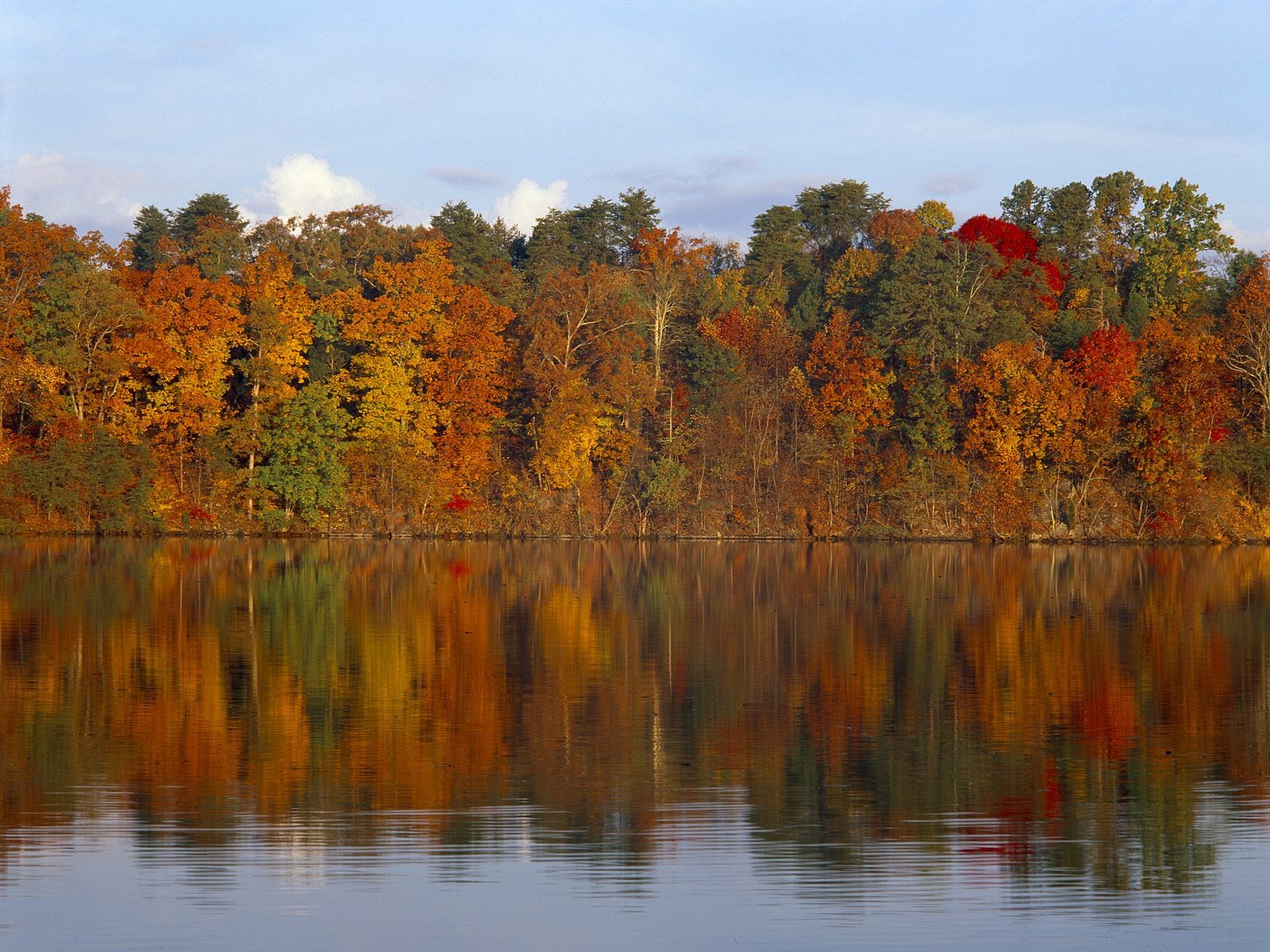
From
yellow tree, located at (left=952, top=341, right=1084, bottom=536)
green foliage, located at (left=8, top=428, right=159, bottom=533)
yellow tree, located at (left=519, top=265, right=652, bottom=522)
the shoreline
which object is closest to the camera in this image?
green foliage, located at (left=8, top=428, right=159, bottom=533)

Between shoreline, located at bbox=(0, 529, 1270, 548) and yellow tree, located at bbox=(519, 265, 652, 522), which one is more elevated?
yellow tree, located at bbox=(519, 265, 652, 522)

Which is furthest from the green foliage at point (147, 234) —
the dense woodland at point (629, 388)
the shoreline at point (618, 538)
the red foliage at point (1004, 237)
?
the red foliage at point (1004, 237)

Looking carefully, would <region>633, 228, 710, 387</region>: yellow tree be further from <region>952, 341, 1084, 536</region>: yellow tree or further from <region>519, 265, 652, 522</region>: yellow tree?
<region>952, 341, 1084, 536</region>: yellow tree

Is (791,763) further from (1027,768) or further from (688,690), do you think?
(688,690)

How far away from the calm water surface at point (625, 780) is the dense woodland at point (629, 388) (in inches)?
1133

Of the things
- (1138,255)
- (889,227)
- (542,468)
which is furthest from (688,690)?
(889,227)

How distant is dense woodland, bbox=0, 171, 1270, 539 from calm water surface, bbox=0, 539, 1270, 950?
2877 centimetres

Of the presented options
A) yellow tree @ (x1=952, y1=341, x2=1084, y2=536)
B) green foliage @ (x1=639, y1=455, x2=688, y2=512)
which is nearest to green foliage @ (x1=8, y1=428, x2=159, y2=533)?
green foliage @ (x1=639, y1=455, x2=688, y2=512)

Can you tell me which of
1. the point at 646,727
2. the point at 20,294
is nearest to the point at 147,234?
the point at 20,294

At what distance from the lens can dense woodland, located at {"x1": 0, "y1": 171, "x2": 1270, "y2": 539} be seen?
167 ft

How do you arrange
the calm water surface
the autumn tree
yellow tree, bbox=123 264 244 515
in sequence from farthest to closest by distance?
1. the autumn tree
2. yellow tree, bbox=123 264 244 515
3. the calm water surface

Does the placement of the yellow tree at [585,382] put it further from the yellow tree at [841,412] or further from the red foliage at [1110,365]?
the red foliage at [1110,365]

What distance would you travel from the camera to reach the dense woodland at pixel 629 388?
5100 centimetres

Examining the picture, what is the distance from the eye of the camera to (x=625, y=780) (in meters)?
10.8
